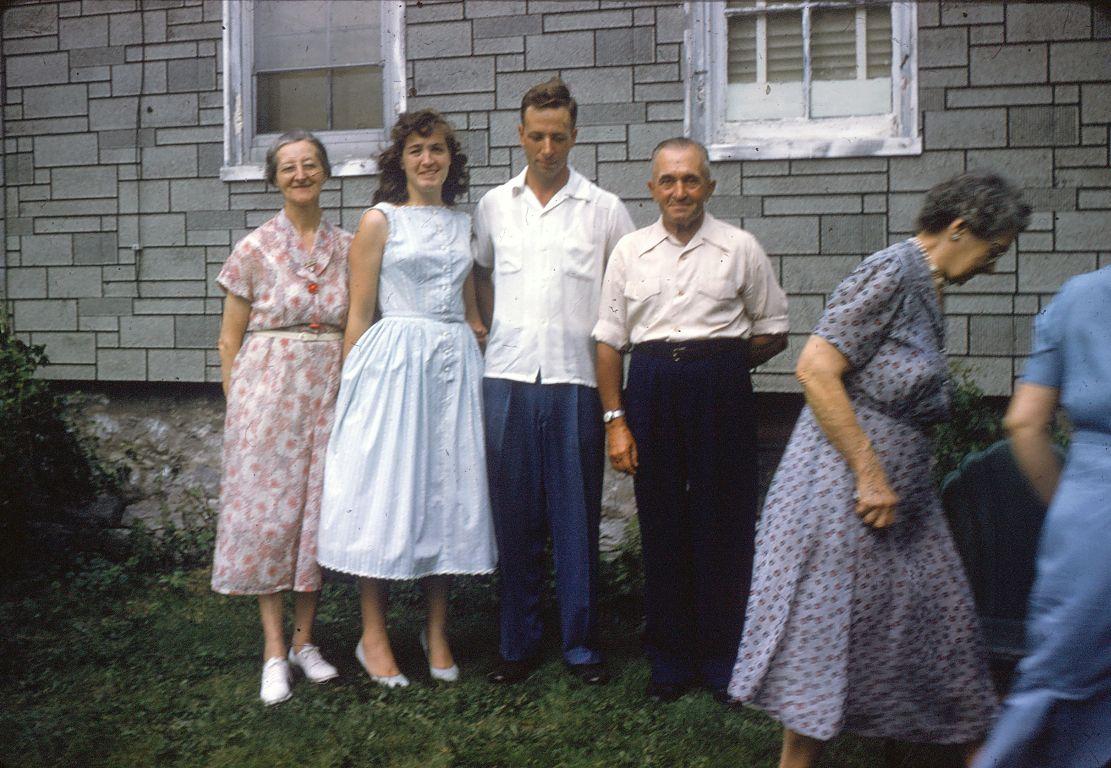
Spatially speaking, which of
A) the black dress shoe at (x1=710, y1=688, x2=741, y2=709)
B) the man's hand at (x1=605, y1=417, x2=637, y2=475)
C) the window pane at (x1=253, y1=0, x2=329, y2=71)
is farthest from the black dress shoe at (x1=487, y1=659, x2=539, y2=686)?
the window pane at (x1=253, y1=0, x2=329, y2=71)

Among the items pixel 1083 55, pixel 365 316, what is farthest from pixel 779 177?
pixel 365 316

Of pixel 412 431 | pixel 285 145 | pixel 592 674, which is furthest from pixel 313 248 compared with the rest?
pixel 592 674

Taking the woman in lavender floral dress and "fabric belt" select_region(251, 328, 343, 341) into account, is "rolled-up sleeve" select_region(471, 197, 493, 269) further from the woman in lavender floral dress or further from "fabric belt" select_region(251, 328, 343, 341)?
the woman in lavender floral dress

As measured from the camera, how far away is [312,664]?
387cm

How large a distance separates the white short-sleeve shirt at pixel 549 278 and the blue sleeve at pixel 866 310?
1364mm

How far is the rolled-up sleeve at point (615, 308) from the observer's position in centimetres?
366

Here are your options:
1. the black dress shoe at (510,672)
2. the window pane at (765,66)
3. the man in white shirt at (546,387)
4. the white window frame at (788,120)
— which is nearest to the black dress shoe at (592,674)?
A: the man in white shirt at (546,387)

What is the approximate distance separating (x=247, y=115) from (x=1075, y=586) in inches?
193

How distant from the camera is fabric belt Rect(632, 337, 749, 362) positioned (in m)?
3.54

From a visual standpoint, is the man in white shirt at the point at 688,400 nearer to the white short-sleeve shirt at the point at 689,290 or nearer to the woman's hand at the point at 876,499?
the white short-sleeve shirt at the point at 689,290

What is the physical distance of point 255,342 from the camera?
12.2 ft

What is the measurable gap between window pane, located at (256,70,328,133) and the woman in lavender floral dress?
397cm

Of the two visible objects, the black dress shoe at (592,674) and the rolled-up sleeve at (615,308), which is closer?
the rolled-up sleeve at (615,308)

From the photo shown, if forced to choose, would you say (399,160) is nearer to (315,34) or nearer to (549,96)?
(549,96)
